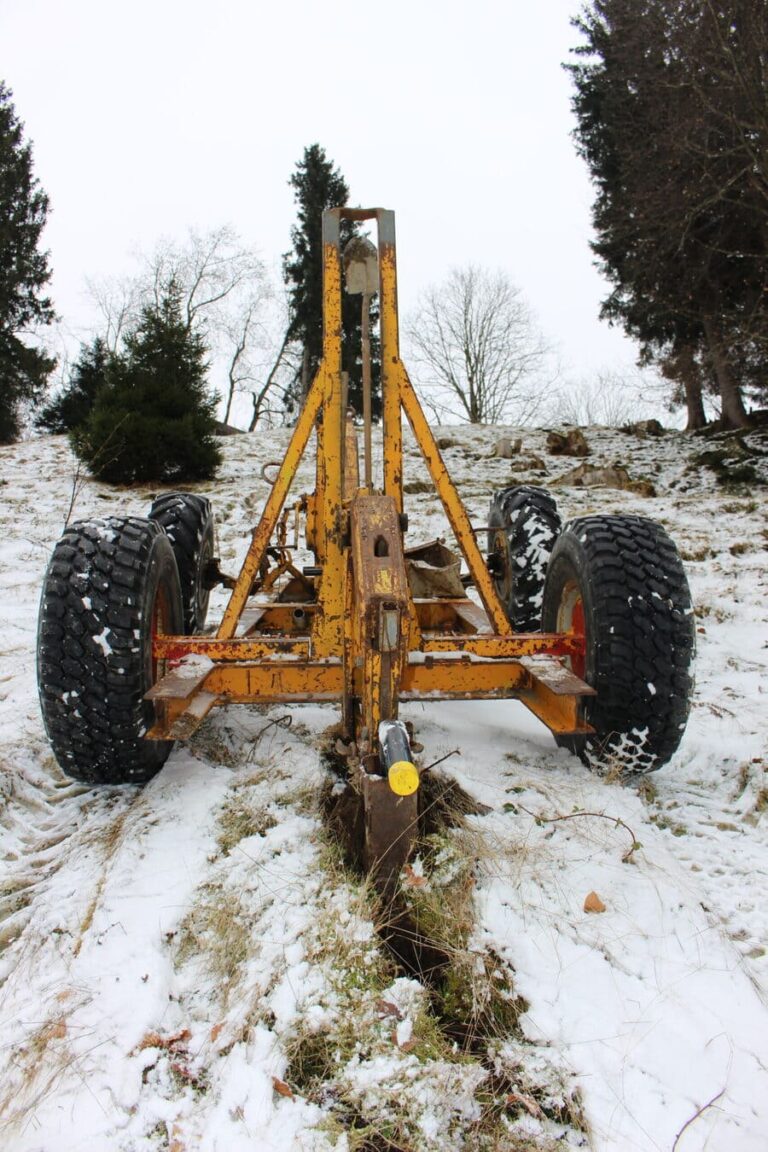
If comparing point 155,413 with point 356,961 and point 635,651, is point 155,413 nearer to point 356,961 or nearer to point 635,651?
point 635,651

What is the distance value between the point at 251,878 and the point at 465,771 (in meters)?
1.21

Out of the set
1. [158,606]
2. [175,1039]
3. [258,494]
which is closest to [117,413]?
[258,494]

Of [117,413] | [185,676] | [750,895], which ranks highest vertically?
[117,413]

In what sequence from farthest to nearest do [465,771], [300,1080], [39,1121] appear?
[465,771]
[300,1080]
[39,1121]

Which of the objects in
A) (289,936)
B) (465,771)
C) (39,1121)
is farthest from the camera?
(465,771)

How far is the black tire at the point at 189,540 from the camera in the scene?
16.6ft

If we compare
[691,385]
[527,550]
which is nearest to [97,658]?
[527,550]

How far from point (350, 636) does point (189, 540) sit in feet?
8.27

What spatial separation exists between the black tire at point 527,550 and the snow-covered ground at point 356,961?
58.1 inches

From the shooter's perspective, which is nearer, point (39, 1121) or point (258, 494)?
point (39, 1121)

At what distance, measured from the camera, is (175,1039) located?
6.20ft

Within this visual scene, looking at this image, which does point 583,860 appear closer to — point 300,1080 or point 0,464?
point 300,1080

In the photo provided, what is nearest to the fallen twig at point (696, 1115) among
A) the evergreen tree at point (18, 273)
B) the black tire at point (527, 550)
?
the black tire at point (527, 550)

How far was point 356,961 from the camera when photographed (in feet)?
6.91
